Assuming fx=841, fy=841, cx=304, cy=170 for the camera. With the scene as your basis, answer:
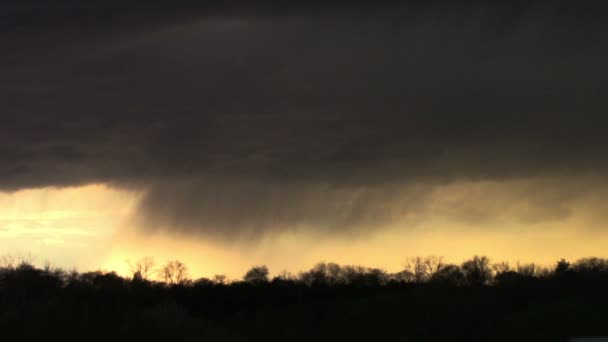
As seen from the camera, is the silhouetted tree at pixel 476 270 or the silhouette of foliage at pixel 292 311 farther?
the silhouetted tree at pixel 476 270

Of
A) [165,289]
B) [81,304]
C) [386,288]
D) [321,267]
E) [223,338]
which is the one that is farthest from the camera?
[321,267]

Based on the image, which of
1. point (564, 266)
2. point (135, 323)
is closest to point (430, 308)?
point (135, 323)

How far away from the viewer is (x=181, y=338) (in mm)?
40000

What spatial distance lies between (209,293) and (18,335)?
3120 cm

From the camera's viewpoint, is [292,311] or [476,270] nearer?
[292,311]

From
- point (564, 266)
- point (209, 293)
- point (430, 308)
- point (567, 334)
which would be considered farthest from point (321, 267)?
point (567, 334)

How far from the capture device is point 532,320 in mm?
47844

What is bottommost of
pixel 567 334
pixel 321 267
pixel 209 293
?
pixel 567 334

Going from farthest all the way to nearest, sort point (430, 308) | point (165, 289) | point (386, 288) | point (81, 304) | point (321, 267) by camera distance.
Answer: point (321, 267) < point (386, 288) < point (165, 289) < point (430, 308) < point (81, 304)

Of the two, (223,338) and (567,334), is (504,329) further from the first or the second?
(223,338)

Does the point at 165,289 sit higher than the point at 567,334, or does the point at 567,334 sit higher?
the point at 165,289

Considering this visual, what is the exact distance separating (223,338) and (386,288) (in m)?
39.0

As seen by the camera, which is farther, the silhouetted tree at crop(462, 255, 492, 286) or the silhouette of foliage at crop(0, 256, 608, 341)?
the silhouetted tree at crop(462, 255, 492, 286)

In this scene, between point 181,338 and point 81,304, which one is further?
point 81,304
